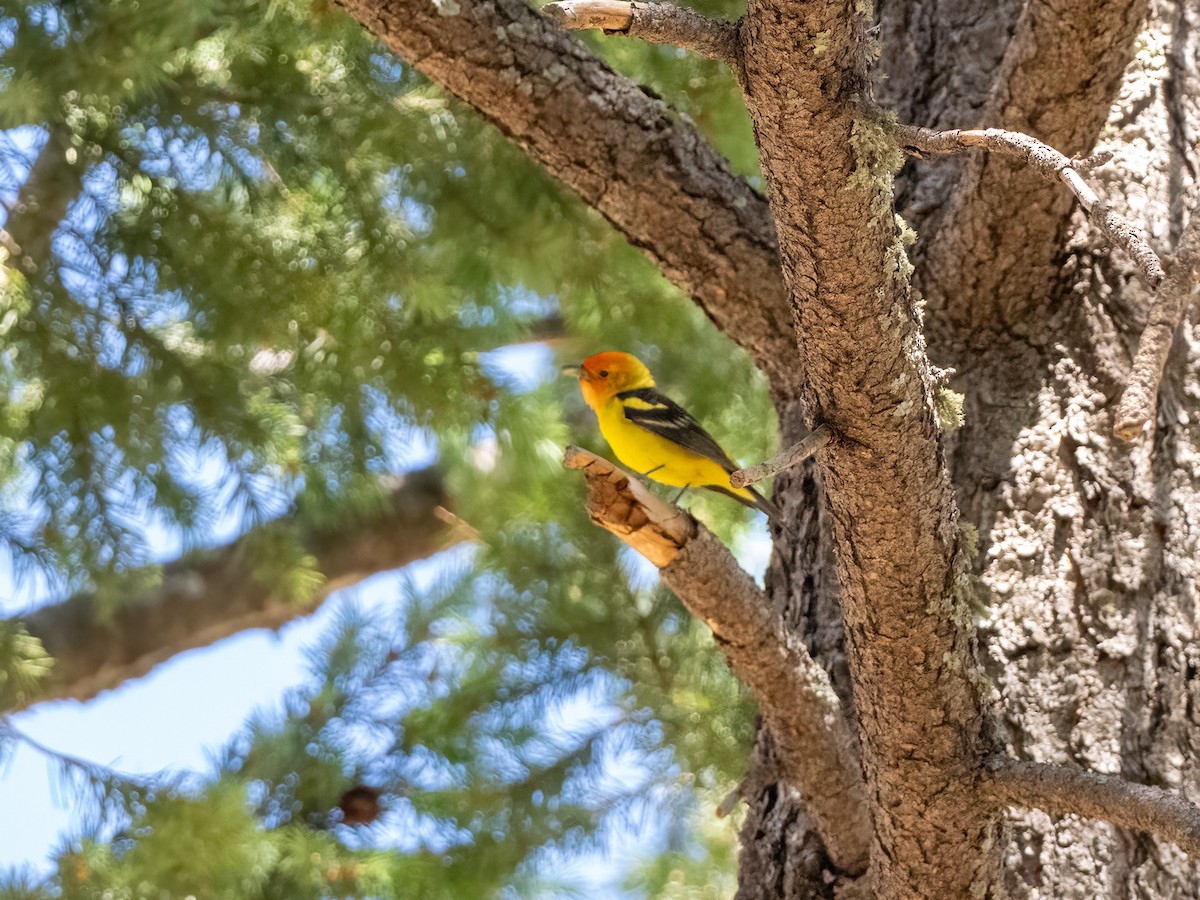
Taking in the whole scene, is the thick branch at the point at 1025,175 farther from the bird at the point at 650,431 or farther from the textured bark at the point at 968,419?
the bird at the point at 650,431

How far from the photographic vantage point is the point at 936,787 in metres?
1.65

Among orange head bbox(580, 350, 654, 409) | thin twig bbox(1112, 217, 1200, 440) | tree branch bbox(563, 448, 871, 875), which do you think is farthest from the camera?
orange head bbox(580, 350, 654, 409)

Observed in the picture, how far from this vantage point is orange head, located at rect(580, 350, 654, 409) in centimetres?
338

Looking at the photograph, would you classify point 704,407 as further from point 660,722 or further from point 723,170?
point 723,170

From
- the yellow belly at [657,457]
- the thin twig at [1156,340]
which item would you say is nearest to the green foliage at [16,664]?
the yellow belly at [657,457]

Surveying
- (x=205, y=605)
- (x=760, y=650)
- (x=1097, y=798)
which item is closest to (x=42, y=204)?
(x=205, y=605)

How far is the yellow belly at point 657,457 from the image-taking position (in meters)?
3.07

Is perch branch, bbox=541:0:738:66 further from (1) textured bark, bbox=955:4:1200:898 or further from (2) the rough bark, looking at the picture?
(1) textured bark, bbox=955:4:1200:898

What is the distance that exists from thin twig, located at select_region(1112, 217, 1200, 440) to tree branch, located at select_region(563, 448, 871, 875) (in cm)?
70

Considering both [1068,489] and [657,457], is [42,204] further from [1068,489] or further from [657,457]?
[1068,489]

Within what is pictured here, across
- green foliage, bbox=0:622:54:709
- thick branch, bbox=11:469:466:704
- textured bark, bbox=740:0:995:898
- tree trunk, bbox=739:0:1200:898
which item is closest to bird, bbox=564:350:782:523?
tree trunk, bbox=739:0:1200:898

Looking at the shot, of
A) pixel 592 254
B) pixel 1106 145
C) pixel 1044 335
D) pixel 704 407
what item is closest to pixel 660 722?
pixel 704 407

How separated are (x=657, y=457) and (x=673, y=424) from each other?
0.15m

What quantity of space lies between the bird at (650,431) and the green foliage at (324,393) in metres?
0.17
